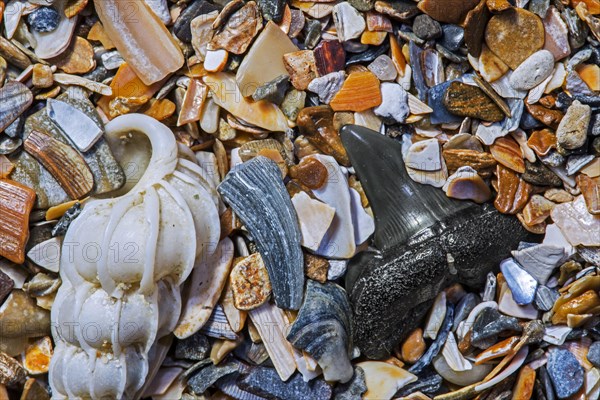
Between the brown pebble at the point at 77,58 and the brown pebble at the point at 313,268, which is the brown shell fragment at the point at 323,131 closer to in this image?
the brown pebble at the point at 313,268

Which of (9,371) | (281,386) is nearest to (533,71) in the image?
(281,386)

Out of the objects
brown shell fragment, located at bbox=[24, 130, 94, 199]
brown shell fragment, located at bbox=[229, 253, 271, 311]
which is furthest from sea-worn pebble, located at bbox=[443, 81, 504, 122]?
brown shell fragment, located at bbox=[24, 130, 94, 199]

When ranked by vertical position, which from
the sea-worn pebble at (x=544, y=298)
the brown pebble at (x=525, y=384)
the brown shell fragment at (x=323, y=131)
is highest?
the brown shell fragment at (x=323, y=131)

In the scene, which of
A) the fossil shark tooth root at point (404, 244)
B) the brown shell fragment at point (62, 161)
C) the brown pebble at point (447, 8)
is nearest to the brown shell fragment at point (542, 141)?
the fossil shark tooth root at point (404, 244)

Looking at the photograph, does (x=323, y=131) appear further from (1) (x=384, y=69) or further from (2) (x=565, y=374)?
(2) (x=565, y=374)

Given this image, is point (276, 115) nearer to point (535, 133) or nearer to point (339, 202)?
point (339, 202)

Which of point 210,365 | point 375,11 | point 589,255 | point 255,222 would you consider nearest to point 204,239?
point 255,222

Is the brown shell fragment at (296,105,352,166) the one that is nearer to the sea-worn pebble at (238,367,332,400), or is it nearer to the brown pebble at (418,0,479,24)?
the brown pebble at (418,0,479,24)
